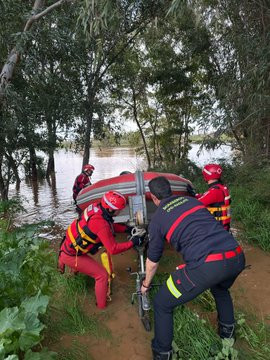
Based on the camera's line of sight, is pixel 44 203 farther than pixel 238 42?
Yes

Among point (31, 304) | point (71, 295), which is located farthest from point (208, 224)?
point (71, 295)

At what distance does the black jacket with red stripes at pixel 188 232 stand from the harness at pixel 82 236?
922 mm

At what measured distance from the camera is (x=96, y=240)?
10.0 feet

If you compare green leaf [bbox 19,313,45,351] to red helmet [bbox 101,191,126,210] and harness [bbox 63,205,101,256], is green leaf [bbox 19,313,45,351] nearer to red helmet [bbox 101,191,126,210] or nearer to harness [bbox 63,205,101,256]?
harness [bbox 63,205,101,256]

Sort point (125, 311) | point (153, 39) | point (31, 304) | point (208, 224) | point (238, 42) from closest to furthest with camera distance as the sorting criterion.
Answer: point (31, 304) < point (208, 224) < point (125, 311) < point (238, 42) < point (153, 39)

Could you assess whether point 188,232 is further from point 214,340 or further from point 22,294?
point 22,294

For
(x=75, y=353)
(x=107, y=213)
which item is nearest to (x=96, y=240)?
(x=107, y=213)

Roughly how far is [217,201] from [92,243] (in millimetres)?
1574

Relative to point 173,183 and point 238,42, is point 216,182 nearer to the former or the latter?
point 173,183

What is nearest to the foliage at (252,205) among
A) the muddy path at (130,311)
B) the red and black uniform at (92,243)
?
the muddy path at (130,311)

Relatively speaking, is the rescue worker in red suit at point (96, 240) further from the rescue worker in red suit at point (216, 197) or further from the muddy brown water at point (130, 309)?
the rescue worker in red suit at point (216, 197)

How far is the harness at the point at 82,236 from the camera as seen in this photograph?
3.02 meters

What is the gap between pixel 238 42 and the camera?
628 centimetres

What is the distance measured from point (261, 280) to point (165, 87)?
1020 centimetres
